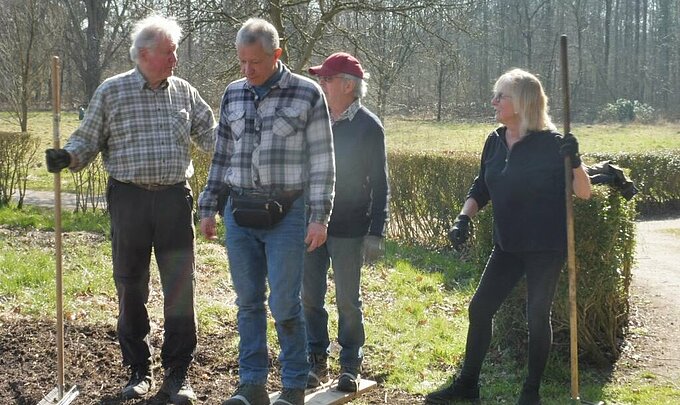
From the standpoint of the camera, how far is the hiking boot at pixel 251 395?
4020 mm

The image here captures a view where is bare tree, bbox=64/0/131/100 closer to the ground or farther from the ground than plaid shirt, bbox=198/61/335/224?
farther from the ground

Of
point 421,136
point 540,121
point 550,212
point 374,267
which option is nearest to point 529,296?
point 550,212

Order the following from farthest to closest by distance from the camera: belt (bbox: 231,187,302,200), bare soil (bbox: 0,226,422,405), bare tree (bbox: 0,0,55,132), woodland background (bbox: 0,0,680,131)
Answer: bare tree (bbox: 0,0,55,132), woodland background (bbox: 0,0,680,131), bare soil (bbox: 0,226,422,405), belt (bbox: 231,187,302,200)

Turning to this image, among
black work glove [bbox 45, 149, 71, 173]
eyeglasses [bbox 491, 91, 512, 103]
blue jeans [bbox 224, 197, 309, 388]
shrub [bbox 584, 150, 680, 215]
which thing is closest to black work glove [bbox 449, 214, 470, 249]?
eyeglasses [bbox 491, 91, 512, 103]

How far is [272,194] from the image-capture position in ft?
13.0

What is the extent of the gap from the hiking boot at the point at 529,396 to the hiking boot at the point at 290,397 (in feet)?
4.23

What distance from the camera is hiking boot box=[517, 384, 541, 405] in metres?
4.51

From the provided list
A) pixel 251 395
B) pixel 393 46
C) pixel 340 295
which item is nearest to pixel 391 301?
pixel 340 295

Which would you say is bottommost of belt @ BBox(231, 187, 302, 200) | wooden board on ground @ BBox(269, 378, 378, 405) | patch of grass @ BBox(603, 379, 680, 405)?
patch of grass @ BBox(603, 379, 680, 405)

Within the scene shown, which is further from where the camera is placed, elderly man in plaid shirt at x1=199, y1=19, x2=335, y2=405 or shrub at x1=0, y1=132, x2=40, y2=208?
shrub at x1=0, y1=132, x2=40, y2=208

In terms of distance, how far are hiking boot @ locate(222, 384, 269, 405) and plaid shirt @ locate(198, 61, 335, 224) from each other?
3.03 feet

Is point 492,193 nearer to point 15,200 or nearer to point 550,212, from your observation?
point 550,212

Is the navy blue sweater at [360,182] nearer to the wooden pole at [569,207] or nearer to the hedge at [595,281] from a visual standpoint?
the wooden pole at [569,207]

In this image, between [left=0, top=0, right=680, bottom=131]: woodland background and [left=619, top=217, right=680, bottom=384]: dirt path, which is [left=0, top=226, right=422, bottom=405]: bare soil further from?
[left=0, top=0, right=680, bottom=131]: woodland background
